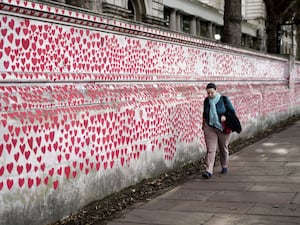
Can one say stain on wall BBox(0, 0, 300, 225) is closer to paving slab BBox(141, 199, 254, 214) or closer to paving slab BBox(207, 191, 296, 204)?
paving slab BBox(141, 199, 254, 214)

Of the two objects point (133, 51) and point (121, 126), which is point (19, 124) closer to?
point (121, 126)

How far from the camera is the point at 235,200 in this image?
6086 millimetres

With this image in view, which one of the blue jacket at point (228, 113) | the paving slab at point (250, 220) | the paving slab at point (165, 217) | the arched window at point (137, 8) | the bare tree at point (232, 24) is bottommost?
the paving slab at point (165, 217)

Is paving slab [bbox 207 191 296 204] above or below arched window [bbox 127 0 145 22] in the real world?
below

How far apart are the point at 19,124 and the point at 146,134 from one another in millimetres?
2884

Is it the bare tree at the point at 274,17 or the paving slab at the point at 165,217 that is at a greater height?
the bare tree at the point at 274,17

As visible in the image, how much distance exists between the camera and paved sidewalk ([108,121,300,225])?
207 inches

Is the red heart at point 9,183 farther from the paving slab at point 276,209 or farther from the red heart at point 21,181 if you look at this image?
the paving slab at point 276,209

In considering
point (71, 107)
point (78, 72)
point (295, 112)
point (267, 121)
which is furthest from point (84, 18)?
point (295, 112)

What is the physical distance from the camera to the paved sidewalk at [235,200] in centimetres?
527

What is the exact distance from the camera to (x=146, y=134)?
7.37 metres

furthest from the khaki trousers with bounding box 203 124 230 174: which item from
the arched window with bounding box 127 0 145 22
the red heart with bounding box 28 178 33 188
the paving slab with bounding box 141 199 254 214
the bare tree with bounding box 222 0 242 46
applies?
the arched window with bounding box 127 0 145 22

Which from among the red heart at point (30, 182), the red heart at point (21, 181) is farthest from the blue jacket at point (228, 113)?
the red heart at point (21, 181)

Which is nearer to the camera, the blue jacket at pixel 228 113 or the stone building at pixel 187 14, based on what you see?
the blue jacket at pixel 228 113
